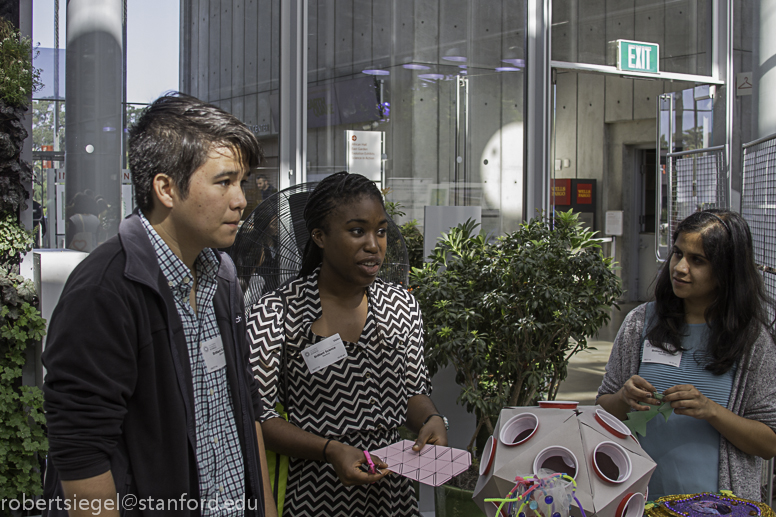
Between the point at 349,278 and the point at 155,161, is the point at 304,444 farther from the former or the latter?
the point at 155,161

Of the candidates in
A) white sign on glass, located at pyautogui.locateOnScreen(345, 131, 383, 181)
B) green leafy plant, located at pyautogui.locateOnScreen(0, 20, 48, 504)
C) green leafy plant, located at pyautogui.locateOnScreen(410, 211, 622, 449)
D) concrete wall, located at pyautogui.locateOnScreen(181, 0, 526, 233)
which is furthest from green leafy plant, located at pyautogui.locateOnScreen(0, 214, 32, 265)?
white sign on glass, located at pyautogui.locateOnScreen(345, 131, 383, 181)

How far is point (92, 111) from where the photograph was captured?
340cm

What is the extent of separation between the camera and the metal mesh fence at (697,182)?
251 inches

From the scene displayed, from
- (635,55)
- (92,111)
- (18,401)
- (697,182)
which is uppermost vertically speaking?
(635,55)

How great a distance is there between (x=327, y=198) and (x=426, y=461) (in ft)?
2.64

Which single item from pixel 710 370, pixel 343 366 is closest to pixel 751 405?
pixel 710 370

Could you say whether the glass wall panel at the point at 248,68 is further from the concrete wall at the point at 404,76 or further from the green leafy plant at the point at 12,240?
the green leafy plant at the point at 12,240

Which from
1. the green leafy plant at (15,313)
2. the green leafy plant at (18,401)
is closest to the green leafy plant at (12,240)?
the green leafy plant at (15,313)

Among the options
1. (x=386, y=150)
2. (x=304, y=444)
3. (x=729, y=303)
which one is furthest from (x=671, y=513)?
(x=386, y=150)

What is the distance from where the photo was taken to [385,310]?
1908mm

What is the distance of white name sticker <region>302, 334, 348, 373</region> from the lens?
1757 millimetres

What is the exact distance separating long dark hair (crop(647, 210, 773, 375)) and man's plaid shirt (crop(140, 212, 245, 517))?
4.23 ft

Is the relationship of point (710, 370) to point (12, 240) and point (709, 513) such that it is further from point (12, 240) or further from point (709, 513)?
point (12, 240)

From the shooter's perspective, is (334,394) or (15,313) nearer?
(334,394)
